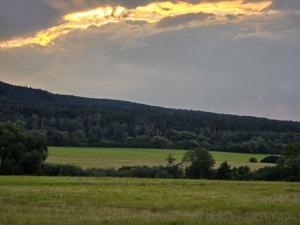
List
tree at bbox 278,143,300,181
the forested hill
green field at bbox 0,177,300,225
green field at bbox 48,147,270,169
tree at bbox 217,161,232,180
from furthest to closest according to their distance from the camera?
the forested hill, green field at bbox 48,147,270,169, tree at bbox 217,161,232,180, tree at bbox 278,143,300,181, green field at bbox 0,177,300,225

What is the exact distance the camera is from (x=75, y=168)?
7725cm

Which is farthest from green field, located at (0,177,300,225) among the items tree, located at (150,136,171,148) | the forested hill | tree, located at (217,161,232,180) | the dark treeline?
tree, located at (150,136,171,148)

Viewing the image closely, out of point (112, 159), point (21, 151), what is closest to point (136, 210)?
point (21, 151)

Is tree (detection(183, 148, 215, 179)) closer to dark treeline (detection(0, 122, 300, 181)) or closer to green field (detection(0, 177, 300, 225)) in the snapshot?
dark treeline (detection(0, 122, 300, 181))

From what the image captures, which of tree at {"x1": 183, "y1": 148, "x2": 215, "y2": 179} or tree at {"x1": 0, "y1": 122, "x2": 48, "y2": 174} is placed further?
tree at {"x1": 183, "y1": 148, "x2": 215, "y2": 179}

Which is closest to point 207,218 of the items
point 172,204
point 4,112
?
point 172,204

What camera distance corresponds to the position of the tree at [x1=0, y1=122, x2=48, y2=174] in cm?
7469

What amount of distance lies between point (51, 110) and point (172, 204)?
167687 mm

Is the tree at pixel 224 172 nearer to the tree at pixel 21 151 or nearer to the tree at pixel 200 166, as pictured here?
the tree at pixel 200 166

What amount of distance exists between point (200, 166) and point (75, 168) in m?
20.0

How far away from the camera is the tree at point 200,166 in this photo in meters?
81.6

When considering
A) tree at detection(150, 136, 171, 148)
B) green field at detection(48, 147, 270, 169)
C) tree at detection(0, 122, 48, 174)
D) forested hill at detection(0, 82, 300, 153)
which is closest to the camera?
tree at detection(0, 122, 48, 174)

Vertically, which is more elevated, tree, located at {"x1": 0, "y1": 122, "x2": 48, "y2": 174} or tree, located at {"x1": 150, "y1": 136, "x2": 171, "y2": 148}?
tree, located at {"x1": 150, "y1": 136, "x2": 171, "y2": 148}

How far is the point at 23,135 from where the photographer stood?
77.9 metres
